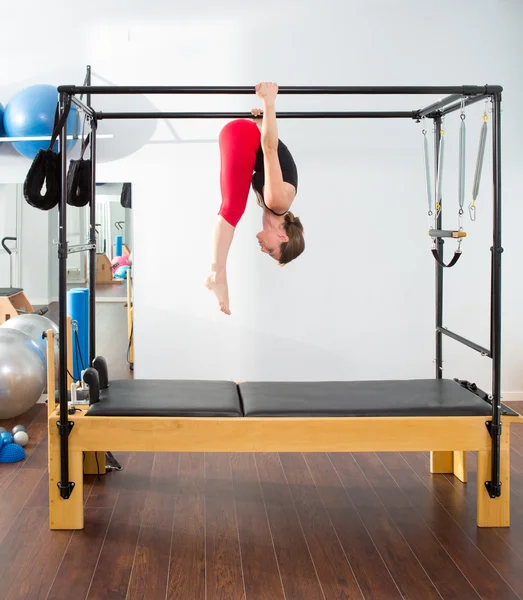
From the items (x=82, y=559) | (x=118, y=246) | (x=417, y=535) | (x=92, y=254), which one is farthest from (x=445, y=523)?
(x=118, y=246)

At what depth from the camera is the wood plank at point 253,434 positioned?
10.7 ft

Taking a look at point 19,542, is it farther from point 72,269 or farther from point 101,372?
point 72,269

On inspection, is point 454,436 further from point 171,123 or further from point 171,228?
point 171,123

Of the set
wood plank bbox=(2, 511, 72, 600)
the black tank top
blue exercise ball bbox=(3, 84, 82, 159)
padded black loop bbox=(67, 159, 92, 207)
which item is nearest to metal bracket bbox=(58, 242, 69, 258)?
padded black loop bbox=(67, 159, 92, 207)

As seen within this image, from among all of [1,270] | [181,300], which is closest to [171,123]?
[181,300]

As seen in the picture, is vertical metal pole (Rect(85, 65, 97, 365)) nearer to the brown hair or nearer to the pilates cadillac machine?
the pilates cadillac machine

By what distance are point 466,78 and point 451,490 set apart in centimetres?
302

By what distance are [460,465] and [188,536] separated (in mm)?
1518

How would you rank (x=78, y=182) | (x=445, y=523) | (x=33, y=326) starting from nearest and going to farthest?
(x=445, y=523), (x=78, y=182), (x=33, y=326)

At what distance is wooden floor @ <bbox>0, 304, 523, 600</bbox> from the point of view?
2.77m

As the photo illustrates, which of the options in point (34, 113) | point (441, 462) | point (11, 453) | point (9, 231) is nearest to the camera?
point (441, 462)

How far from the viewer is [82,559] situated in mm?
2971

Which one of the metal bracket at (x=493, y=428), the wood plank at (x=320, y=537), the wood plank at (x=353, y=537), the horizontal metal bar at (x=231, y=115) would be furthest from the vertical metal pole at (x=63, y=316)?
the metal bracket at (x=493, y=428)

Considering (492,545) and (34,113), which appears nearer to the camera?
(492,545)
